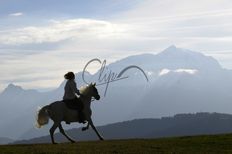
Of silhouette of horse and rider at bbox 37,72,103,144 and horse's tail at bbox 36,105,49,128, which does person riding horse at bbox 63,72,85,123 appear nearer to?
silhouette of horse and rider at bbox 37,72,103,144

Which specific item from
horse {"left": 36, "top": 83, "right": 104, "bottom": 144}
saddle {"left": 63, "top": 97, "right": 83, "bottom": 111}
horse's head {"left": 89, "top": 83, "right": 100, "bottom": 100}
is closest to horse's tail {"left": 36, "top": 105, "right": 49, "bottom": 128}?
horse {"left": 36, "top": 83, "right": 104, "bottom": 144}

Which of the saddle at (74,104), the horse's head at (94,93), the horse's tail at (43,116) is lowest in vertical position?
the horse's tail at (43,116)

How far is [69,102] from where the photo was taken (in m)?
34.4

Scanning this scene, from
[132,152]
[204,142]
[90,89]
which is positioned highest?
[90,89]

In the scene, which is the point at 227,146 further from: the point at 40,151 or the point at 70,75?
the point at 40,151

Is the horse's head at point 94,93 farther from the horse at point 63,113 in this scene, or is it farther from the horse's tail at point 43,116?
the horse's tail at point 43,116

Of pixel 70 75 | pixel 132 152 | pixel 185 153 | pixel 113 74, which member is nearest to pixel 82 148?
pixel 132 152

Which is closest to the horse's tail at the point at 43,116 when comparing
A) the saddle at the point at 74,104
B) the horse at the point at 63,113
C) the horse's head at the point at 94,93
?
the horse at the point at 63,113

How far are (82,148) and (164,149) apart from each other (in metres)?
4.57

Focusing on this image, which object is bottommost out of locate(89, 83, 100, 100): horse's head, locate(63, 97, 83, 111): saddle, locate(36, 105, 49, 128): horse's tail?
locate(36, 105, 49, 128): horse's tail

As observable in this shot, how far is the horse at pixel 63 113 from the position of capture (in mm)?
34031

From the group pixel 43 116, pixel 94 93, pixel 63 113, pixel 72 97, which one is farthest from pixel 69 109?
pixel 94 93

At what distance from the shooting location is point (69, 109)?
34.2m

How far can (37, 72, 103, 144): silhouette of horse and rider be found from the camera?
112 feet
